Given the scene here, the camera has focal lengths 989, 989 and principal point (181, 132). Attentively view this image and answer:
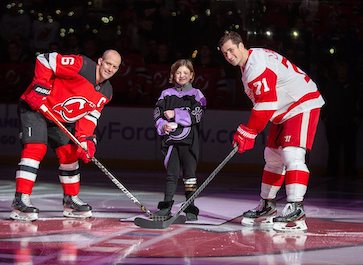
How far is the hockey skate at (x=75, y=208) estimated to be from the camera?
725cm

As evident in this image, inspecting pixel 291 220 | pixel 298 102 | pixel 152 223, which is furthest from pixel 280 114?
pixel 152 223

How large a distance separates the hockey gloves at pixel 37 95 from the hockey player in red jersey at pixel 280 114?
1.28 meters

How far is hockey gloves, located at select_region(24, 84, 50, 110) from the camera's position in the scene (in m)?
6.95

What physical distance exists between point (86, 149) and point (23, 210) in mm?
624

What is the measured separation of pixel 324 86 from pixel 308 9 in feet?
4.25

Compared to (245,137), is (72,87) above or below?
above

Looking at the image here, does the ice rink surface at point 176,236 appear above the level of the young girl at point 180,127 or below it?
below

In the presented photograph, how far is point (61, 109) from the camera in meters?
7.14

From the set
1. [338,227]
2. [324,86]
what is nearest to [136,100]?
[324,86]

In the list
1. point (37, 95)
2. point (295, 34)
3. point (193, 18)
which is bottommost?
point (37, 95)

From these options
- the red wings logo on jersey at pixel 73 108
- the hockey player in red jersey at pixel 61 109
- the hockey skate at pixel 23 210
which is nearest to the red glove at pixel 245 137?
the hockey player in red jersey at pixel 61 109

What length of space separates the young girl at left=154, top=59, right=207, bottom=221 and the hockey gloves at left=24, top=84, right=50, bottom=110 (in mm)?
835

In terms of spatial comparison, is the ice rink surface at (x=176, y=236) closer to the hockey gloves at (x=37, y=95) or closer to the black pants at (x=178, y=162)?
the black pants at (x=178, y=162)

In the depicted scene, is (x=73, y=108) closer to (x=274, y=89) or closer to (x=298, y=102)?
(x=274, y=89)
